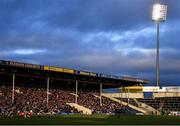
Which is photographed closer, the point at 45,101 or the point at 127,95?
the point at 45,101

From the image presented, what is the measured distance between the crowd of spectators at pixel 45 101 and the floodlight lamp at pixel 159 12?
1292 inches

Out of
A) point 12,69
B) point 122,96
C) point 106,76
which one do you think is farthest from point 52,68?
point 122,96

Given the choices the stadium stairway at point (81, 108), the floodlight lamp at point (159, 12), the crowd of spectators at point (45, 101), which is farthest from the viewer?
the floodlight lamp at point (159, 12)

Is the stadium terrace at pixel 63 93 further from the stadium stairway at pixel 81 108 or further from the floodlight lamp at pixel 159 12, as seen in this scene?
the floodlight lamp at pixel 159 12

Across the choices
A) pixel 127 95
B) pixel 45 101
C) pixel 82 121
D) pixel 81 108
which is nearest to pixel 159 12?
pixel 127 95

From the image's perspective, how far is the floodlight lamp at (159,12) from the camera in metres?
149

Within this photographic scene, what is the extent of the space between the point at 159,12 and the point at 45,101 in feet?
191

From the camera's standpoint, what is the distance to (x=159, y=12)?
149875 mm

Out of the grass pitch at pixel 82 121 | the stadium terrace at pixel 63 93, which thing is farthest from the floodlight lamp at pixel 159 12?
the grass pitch at pixel 82 121

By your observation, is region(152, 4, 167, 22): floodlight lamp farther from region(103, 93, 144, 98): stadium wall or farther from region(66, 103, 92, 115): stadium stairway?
region(66, 103, 92, 115): stadium stairway

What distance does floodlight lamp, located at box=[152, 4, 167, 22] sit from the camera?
14912 cm

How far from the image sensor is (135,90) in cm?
17212

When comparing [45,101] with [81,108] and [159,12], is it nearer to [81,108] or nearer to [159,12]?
[81,108]

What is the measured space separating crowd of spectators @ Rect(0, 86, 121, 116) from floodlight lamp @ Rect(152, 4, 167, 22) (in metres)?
32.8
